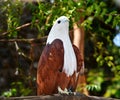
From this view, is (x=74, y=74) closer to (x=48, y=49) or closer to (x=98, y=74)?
(x=48, y=49)

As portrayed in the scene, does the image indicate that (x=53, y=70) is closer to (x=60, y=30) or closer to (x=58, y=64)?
(x=58, y=64)

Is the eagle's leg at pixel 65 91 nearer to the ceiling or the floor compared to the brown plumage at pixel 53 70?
nearer to the floor

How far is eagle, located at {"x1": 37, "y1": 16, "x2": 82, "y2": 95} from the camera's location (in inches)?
86.7

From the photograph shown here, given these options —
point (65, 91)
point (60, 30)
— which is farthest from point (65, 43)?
point (65, 91)

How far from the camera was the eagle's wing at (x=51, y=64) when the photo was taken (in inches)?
86.7

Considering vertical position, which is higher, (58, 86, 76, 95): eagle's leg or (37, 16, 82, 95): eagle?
(37, 16, 82, 95): eagle

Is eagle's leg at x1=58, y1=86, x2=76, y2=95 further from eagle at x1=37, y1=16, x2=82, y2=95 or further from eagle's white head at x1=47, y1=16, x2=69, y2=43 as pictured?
eagle's white head at x1=47, y1=16, x2=69, y2=43

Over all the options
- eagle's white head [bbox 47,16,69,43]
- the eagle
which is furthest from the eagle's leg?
eagle's white head [bbox 47,16,69,43]

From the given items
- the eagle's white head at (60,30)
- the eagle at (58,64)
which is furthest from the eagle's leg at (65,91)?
the eagle's white head at (60,30)

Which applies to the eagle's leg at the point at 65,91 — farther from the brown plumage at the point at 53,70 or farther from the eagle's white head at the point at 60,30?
the eagle's white head at the point at 60,30

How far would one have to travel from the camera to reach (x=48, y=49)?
2223 mm

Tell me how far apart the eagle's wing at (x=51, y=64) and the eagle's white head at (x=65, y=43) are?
0.07 feet

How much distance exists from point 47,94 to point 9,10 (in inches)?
32.5

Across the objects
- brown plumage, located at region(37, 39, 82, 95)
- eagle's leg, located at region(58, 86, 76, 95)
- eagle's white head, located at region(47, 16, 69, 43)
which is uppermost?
eagle's white head, located at region(47, 16, 69, 43)
